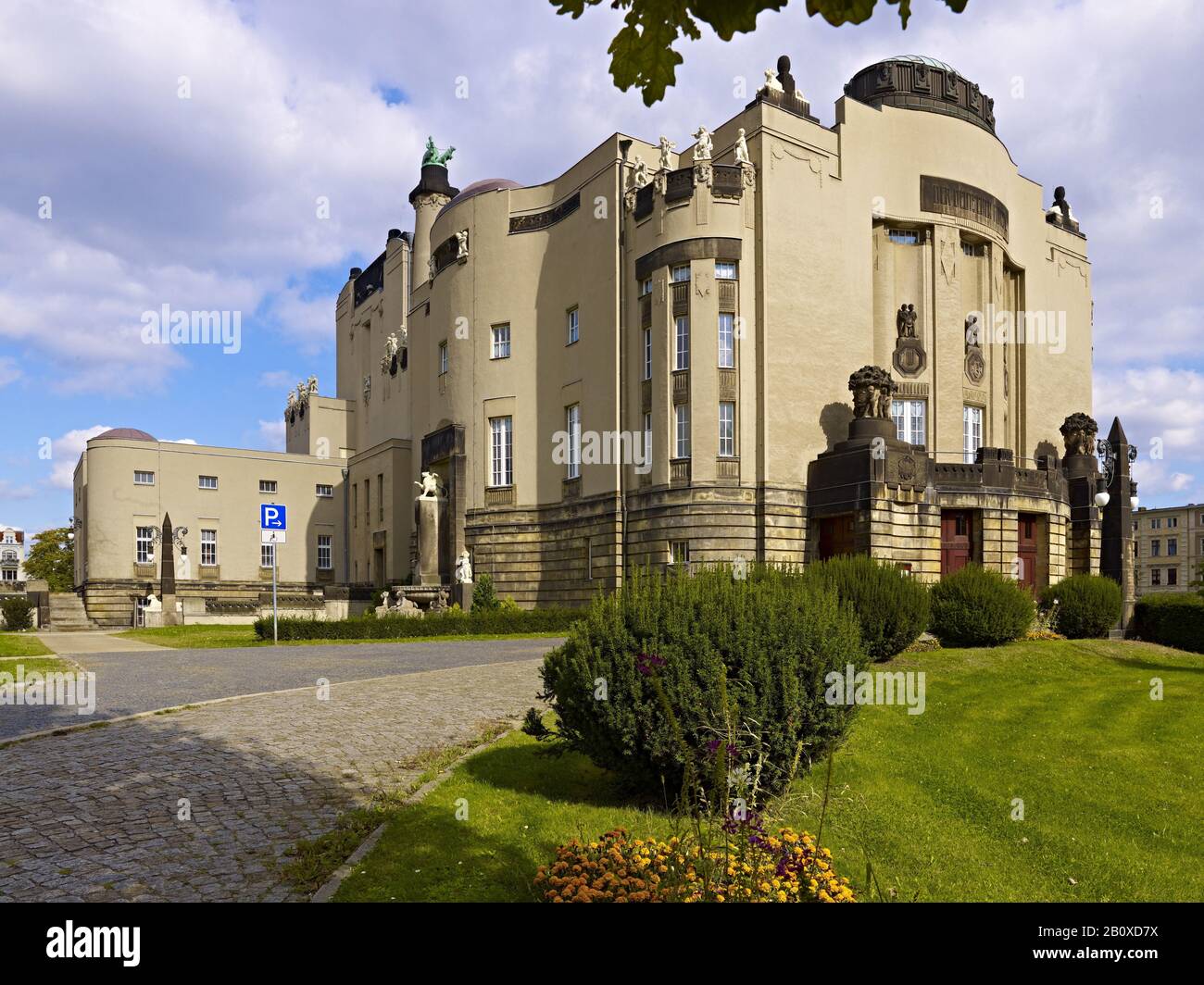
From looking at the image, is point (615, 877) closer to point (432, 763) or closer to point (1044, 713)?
point (432, 763)

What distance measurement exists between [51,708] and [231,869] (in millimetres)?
8699

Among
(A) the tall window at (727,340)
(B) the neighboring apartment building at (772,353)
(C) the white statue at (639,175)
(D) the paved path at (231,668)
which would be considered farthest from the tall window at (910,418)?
(D) the paved path at (231,668)

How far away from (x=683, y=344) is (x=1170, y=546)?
93.9m

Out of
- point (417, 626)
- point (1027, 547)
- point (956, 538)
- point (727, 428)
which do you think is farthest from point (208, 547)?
point (1027, 547)

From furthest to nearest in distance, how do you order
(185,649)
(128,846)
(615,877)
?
1. (185,649)
2. (128,846)
3. (615,877)

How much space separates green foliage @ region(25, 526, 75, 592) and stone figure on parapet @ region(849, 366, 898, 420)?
70.1m

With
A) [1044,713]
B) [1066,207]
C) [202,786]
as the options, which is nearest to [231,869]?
[202,786]

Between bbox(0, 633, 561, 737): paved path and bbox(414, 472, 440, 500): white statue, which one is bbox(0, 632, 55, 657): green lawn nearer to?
bbox(0, 633, 561, 737): paved path

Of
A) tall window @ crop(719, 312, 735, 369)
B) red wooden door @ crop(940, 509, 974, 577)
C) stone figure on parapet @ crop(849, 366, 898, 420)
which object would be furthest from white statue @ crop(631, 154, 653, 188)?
red wooden door @ crop(940, 509, 974, 577)

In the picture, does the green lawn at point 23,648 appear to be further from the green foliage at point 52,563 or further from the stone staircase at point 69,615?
the green foliage at point 52,563

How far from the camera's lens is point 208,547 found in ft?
202

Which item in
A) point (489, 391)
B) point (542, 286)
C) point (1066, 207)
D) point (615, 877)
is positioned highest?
point (1066, 207)
